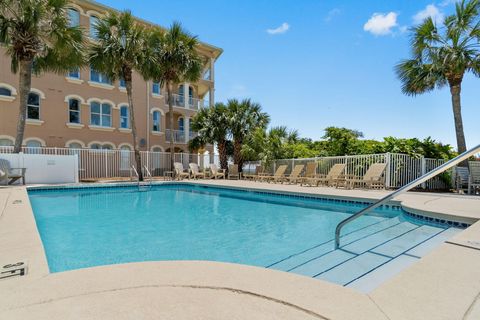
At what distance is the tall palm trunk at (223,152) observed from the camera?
19922mm

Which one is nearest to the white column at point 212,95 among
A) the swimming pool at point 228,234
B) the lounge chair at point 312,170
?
the lounge chair at point 312,170

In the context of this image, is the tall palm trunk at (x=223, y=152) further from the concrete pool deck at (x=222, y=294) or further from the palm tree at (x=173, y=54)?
the concrete pool deck at (x=222, y=294)

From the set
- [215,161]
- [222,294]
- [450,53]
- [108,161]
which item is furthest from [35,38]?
[450,53]

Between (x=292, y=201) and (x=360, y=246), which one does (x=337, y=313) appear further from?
(x=292, y=201)

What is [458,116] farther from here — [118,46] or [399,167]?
[118,46]

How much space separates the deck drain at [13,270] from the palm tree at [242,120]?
54.7 feet

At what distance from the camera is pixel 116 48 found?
588 inches

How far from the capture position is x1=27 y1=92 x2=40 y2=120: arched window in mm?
16922

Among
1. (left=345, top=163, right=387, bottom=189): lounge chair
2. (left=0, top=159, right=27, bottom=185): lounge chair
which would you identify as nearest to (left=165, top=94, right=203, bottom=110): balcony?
(left=0, top=159, right=27, bottom=185): lounge chair

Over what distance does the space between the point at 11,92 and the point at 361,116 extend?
73.6 feet

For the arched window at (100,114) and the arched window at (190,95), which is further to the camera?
the arched window at (190,95)

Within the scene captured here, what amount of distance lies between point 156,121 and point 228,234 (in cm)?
1893

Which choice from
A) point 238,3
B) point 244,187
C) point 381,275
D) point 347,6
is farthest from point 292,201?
point 238,3

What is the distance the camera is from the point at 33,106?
1702 cm
